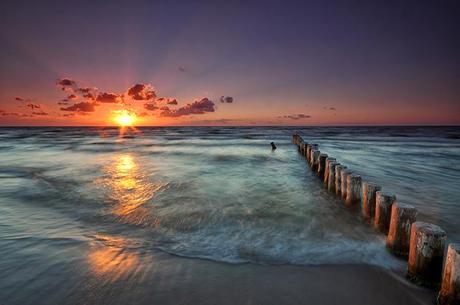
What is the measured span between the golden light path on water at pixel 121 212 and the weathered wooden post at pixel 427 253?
3.80 m

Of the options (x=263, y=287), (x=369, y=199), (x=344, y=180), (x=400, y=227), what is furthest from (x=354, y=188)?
(x=263, y=287)

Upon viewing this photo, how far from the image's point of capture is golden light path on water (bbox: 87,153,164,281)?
4.27 metres

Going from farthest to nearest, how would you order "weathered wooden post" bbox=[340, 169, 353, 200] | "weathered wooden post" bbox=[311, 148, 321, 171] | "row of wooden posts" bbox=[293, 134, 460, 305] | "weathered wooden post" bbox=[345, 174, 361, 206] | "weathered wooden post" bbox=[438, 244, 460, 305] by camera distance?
"weathered wooden post" bbox=[311, 148, 321, 171] < "weathered wooden post" bbox=[340, 169, 353, 200] < "weathered wooden post" bbox=[345, 174, 361, 206] < "row of wooden posts" bbox=[293, 134, 460, 305] < "weathered wooden post" bbox=[438, 244, 460, 305]

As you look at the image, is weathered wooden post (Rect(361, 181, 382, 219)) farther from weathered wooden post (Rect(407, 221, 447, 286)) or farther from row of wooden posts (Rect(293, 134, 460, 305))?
weathered wooden post (Rect(407, 221, 447, 286))

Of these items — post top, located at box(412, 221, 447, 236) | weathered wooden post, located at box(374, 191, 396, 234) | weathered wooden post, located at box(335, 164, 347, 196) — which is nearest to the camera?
post top, located at box(412, 221, 447, 236)

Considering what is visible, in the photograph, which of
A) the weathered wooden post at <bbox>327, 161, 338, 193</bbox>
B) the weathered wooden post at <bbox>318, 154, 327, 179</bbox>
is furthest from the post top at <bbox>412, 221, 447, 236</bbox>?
the weathered wooden post at <bbox>318, 154, 327, 179</bbox>

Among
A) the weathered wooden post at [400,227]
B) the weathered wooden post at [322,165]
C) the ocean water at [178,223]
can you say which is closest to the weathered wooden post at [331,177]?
the ocean water at [178,223]

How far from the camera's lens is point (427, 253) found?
354 centimetres

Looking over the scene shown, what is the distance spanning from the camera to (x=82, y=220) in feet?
21.2

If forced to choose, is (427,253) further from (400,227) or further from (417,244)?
(400,227)

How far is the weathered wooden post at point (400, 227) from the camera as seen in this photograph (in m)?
4.20

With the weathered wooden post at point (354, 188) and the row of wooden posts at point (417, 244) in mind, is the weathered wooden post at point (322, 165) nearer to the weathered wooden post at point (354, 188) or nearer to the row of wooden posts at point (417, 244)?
the weathered wooden post at point (354, 188)

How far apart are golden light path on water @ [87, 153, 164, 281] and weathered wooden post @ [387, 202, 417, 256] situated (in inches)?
155

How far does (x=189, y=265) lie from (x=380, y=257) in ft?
9.95
